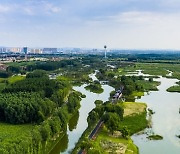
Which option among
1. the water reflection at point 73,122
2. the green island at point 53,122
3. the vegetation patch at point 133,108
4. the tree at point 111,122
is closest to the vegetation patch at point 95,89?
the green island at point 53,122

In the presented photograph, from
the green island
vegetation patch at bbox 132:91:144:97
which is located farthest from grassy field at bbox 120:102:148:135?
vegetation patch at bbox 132:91:144:97

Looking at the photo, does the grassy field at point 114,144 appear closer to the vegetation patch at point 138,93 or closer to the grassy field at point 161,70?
the vegetation patch at point 138,93

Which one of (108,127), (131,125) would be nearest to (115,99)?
(131,125)

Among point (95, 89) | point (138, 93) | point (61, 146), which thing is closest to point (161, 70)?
point (95, 89)

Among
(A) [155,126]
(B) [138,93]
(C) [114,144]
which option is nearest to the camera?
(C) [114,144]

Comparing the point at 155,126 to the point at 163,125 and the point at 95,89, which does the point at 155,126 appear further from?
the point at 95,89

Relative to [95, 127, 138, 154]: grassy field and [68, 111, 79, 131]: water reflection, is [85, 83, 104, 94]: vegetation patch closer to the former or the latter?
[68, 111, 79, 131]: water reflection

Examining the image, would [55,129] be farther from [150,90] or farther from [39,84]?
[150,90]

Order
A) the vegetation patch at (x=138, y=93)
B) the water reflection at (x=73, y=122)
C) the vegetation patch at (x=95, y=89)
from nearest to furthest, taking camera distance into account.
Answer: the water reflection at (x=73, y=122) < the vegetation patch at (x=138, y=93) < the vegetation patch at (x=95, y=89)
